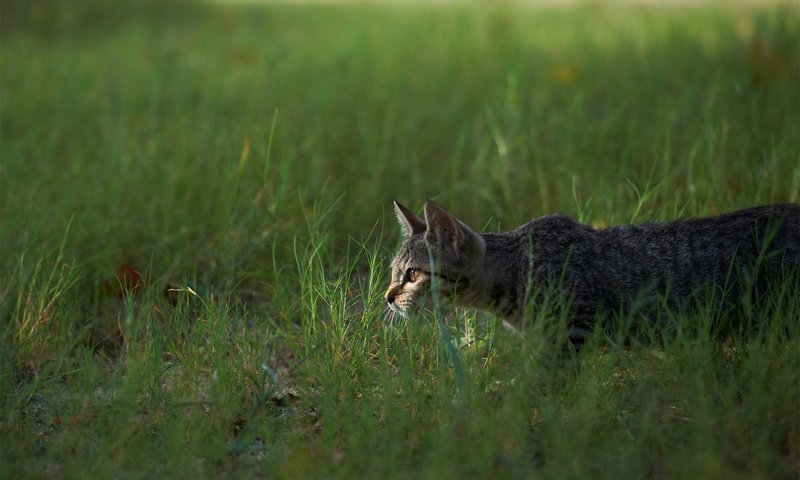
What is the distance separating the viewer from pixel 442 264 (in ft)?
11.7

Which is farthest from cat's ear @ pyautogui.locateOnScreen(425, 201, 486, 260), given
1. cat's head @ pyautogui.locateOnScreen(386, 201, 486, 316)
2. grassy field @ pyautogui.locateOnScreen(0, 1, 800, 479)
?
grassy field @ pyautogui.locateOnScreen(0, 1, 800, 479)

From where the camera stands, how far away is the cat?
3430 mm

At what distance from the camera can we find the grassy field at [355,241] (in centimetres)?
292

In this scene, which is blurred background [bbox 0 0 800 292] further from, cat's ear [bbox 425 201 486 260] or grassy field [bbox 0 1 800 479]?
cat's ear [bbox 425 201 486 260]

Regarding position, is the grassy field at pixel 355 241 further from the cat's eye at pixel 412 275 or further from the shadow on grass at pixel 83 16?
the shadow on grass at pixel 83 16

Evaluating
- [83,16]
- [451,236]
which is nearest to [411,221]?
[451,236]

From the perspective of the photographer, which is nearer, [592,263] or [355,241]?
[592,263]

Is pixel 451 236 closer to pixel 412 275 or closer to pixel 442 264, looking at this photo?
pixel 442 264

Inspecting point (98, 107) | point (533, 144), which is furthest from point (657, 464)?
point (98, 107)

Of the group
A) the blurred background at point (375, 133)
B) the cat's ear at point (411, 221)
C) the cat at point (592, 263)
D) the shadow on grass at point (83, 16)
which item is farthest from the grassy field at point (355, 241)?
the shadow on grass at point (83, 16)

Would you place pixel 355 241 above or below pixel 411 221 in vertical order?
below

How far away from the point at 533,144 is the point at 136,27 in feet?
20.6

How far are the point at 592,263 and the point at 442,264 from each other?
577 mm

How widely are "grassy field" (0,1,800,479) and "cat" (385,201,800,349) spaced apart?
131mm
